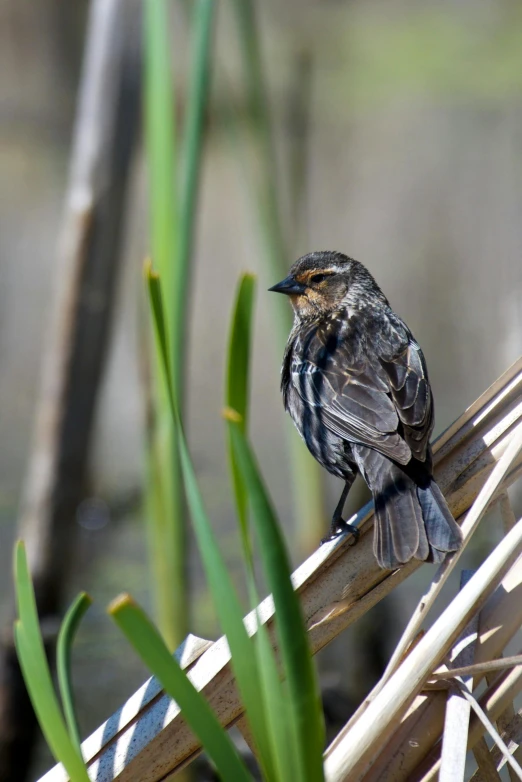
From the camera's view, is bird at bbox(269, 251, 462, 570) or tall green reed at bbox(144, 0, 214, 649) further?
tall green reed at bbox(144, 0, 214, 649)

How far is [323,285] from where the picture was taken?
9.11 feet

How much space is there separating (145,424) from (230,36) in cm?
524

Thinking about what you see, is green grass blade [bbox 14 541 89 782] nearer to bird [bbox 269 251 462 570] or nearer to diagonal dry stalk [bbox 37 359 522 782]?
diagonal dry stalk [bbox 37 359 522 782]

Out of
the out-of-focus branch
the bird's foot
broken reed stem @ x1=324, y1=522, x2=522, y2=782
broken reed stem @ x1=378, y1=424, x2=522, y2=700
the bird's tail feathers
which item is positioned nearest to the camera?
broken reed stem @ x1=324, y1=522, x2=522, y2=782

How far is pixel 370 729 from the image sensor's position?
125 cm

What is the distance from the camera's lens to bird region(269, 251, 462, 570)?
1.62 m

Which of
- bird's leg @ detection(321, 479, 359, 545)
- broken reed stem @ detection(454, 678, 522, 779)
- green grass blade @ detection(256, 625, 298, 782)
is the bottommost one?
broken reed stem @ detection(454, 678, 522, 779)

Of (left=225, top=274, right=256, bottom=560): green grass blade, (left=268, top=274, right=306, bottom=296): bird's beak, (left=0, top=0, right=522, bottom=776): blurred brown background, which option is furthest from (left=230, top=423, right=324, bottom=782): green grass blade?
(left=0, top=0, right=522, bottom=776): blurred brown background

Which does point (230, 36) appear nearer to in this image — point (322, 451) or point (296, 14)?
point (296, 14)

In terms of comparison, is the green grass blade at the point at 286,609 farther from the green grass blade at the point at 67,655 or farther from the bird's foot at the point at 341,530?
the bird's foot at the point at 341,530

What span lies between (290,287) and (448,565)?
1354 mm

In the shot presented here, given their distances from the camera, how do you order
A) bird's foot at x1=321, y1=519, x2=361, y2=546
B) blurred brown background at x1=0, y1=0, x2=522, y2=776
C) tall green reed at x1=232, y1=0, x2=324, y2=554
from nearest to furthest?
bird's foot at x1=321, y1=519, x2=361, y2=546
tall green reed at x1=232, y1=0, x2=324, y2=554
blurred brown background at x1=0, y1=0, x2=522, y2=776

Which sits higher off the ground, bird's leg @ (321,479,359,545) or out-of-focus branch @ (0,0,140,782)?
out-of-focus branch @ (0,0,140,782)

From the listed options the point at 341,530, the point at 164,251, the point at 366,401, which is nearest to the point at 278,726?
the point at 341,530
